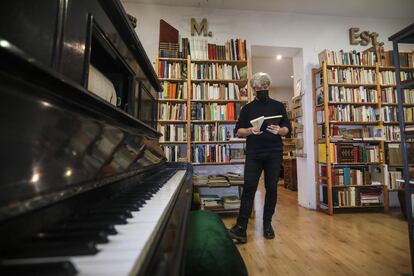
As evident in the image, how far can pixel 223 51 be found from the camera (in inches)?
111

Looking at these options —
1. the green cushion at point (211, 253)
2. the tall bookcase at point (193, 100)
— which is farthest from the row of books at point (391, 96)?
the green cushion at point (211, 253)

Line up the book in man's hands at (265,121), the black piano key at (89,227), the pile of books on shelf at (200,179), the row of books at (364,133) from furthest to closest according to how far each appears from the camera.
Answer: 1. the row of books at (364,133)
2. the pile of books on shelf at (200,179)
3. the book in man's hands at (265,121)
4. the black piano key at (89,227)

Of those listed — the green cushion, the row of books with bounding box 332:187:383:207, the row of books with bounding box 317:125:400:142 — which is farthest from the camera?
the row of books with bounding box 317:125:400:142

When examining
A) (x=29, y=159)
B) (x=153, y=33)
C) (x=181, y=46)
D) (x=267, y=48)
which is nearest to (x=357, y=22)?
(x=267, y=48)

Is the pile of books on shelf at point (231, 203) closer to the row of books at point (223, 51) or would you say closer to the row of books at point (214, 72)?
the row of books at point (214, 72)

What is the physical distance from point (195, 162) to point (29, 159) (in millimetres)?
2370

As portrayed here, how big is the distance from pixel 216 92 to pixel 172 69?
63 centimetres

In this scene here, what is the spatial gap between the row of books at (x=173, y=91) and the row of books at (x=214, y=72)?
0.20 metres

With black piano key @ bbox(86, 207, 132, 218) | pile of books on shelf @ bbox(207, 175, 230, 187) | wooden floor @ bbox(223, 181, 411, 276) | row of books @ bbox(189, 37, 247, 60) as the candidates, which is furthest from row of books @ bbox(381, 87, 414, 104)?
black piano key @ bbox(86, 207, 132, 218)

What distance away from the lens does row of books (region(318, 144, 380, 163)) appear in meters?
2.85

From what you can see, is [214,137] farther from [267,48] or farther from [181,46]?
[267,48]

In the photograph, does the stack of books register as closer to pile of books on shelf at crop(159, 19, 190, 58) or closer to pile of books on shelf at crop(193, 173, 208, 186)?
pile of books on shelf at crop(193, 173, 208, 186)

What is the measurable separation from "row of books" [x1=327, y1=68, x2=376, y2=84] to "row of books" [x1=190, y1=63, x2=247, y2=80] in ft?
4.28

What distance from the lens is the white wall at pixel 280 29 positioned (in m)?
2.94
